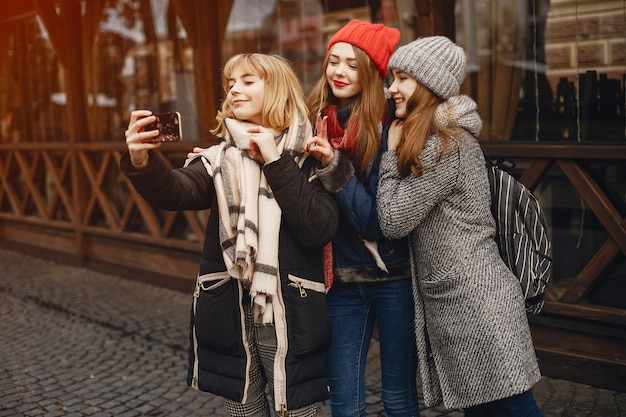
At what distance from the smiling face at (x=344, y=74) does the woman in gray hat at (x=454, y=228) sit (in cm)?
13

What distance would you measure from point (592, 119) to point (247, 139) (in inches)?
102

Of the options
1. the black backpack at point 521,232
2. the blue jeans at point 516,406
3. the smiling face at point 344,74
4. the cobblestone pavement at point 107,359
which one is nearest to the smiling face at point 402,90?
the smiling face at point 344,74

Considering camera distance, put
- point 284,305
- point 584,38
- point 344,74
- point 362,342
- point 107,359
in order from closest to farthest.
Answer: point 284,305, point 344,74, point 362,342, point 584,38, point 107,359

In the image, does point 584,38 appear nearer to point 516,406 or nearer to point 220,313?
point 516,406

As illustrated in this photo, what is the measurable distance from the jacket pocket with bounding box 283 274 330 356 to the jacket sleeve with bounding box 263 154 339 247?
0.15 metres

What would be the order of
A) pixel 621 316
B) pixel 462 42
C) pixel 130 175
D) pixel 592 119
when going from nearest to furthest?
pixel 130 175
pixel 621 316
pixel 592 119
pixel 462 42

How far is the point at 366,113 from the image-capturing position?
7.90ft

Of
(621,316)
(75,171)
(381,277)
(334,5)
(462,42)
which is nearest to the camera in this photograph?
(381,277)

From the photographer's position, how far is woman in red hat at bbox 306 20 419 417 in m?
2.38

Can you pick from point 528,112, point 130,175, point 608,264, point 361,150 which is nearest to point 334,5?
point 528,112

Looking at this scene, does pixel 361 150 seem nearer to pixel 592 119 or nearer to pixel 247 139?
pixel 247 139

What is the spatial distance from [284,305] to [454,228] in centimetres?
62

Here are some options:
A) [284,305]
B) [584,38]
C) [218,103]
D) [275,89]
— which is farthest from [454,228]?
[218,103]

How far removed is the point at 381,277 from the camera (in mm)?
2496
